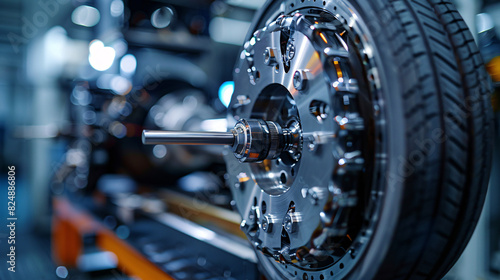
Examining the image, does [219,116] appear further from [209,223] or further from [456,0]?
[456,0]

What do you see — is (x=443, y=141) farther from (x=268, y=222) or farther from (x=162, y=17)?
(x=162, y=17)

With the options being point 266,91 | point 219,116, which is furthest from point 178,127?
point 266,91

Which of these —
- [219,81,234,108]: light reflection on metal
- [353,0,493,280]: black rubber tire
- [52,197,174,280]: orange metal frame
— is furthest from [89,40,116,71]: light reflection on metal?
[353,0,493,280]: black rubber tire

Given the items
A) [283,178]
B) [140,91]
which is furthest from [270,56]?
[140,91]

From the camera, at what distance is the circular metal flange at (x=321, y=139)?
0.44 meters

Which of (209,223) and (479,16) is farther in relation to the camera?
(479,16)

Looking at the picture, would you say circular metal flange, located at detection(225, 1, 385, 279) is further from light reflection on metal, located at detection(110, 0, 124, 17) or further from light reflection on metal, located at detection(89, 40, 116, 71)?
light reflection on metal, located at detection(89, 40, 116, 71)

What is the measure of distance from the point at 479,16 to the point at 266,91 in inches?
42.4

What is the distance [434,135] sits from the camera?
410 millimetres

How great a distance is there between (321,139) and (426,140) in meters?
0.12

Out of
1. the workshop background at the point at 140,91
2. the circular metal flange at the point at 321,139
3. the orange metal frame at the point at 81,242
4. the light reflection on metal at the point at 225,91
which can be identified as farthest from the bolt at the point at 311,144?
the light reflection on metal at the point at 225,91

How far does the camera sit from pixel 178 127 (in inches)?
57.4

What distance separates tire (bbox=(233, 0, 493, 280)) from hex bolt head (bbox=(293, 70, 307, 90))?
10 cm

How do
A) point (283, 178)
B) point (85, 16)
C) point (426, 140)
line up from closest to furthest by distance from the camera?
point (426, 140) → point (283, 178) → point (85, 16)
